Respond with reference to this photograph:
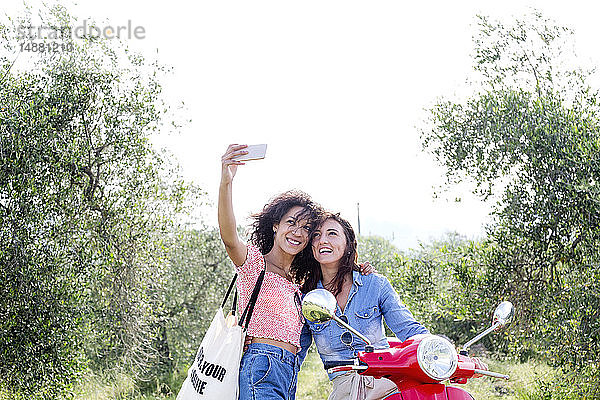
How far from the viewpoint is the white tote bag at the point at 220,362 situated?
3014 mm

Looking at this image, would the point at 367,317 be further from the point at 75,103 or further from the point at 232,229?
the point at 75,103

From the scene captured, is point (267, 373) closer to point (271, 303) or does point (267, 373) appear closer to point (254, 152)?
point (271, 303)

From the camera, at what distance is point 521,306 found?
6.83m

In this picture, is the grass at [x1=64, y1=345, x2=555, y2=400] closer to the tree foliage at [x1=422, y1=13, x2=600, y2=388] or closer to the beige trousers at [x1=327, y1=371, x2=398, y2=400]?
the tree foliage at [x1=422, y1=13, x2=600, y2=388]

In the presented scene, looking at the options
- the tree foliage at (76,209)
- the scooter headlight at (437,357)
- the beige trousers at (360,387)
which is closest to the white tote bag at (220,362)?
the beige trousers at (360,387)

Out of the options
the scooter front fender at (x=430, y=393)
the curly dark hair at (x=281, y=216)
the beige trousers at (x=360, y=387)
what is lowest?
the beige trousers at (x=360, y=387)

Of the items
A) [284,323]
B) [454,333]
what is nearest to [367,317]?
[284,323]

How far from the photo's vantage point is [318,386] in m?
10.1

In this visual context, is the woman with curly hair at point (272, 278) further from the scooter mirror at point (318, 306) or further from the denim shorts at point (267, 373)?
the scooter mirror at point (318, 306)

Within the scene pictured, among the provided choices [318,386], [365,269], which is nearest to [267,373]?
[365,269]

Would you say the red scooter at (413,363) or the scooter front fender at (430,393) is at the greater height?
the red scooter at (413,363)

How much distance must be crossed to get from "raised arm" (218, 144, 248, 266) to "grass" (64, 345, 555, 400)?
14.6 ft

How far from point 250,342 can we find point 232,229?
1.62 ft

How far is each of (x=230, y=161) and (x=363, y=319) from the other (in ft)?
2.86
